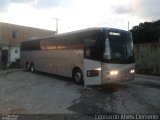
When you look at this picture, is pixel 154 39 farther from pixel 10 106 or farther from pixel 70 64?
pixel 10 106

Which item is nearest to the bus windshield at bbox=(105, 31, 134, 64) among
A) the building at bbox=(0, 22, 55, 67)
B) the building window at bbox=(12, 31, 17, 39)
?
the building at bbox=(0, 22, 55, 67)

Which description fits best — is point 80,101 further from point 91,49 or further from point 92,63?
point 91,49

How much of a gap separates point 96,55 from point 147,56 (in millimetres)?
12956

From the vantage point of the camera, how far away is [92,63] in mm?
13984

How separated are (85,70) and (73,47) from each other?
2.19 meters

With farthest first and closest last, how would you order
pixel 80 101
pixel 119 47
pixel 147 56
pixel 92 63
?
pixel 147 56, pixel 92 63, pixel 119 47, pixel 80 101

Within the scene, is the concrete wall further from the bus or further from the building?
the building

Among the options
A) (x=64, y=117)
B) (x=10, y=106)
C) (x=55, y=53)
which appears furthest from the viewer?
(x=55, y=53)

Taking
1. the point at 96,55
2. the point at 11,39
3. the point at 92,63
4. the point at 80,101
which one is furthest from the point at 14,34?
the point at 80,101

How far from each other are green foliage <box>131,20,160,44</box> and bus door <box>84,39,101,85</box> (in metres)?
37.8

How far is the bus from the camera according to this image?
526 inches

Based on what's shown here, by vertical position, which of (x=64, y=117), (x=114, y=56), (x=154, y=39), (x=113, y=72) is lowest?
(x=64, y=117)

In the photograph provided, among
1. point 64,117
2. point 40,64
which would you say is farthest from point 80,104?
point 40,64

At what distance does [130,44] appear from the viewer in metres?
14.2
